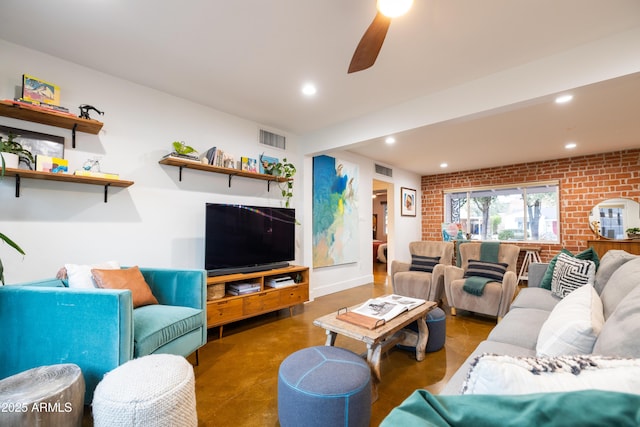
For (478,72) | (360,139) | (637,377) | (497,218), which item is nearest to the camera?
(637,377)

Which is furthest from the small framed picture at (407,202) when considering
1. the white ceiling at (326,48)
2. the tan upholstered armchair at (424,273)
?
the white ceiling at (326,48)

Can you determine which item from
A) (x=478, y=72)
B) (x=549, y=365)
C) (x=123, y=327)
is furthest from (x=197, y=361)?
(x=478, y=72)

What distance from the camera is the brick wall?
471cm

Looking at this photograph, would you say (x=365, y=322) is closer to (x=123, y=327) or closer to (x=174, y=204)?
(x=123, y=327)

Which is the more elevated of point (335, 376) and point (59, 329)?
point (59, 329)

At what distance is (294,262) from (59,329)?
106 inches

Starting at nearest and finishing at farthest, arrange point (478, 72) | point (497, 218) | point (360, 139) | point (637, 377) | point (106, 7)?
point (637, 377)
point (106, 7)
point (478, 72)
point (360, 139)
point (497, 218)

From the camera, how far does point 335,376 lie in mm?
1409

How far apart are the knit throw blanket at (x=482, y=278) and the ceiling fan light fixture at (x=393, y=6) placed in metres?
2.95

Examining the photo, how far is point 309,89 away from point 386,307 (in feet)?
6.98

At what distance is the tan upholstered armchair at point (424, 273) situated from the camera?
3.66 meters

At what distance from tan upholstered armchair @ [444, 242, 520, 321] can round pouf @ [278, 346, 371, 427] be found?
7.65 feet

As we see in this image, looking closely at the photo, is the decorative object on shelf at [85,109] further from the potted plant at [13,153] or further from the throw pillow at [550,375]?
the throw pillow at [550,375]

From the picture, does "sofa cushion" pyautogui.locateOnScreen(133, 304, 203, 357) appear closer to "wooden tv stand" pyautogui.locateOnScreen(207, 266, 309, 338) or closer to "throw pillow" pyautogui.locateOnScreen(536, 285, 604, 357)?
"wooden tv stand" pyautogui.locateOnScreen(207, 266, 309, 338)
